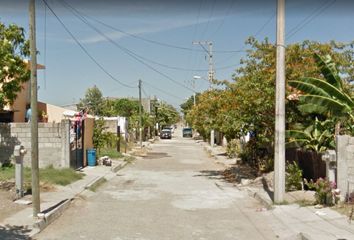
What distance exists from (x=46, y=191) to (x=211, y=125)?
421 inches

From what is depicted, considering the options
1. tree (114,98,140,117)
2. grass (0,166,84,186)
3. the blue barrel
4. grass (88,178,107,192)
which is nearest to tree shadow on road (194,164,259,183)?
grass (88,178,107,192)

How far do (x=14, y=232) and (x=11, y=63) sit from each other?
7.50 m

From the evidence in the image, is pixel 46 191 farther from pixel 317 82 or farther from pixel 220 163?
pixel 220 163

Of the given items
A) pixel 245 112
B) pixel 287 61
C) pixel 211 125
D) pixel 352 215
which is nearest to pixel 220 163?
pixel 211 125

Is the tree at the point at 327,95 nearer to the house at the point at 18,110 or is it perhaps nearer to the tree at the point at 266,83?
the tree at the point at 266,83

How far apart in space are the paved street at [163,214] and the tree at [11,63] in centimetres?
455

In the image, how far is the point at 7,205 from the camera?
36.3ft

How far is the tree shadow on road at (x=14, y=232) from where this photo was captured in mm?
8414

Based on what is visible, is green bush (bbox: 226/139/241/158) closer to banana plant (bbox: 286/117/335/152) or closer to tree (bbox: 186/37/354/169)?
tree (bbox: 186/37/354/169)

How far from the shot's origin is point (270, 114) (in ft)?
54.6

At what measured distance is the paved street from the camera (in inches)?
359

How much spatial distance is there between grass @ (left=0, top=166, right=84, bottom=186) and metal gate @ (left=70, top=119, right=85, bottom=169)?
159 cm

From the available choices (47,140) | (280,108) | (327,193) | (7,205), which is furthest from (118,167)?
(327,193)

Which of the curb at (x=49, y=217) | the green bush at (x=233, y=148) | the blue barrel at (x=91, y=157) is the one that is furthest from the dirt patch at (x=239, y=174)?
the curb at (x=49, y=217)
